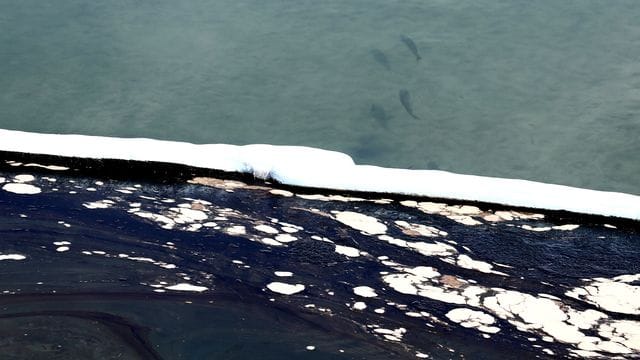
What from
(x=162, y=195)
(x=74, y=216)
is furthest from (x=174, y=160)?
(x=74, y=216)

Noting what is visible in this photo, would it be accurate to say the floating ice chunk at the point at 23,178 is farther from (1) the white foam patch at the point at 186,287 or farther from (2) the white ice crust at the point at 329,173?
(1) the white foam patch at the point at 186,287

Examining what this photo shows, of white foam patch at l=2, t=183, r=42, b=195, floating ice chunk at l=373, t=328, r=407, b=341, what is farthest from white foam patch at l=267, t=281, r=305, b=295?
white foam patch at l=2, t=183, r=42, b=195

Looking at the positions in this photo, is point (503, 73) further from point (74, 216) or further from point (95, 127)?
point (74, 216)

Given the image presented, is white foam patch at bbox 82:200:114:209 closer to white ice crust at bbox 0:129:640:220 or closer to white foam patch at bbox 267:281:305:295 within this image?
white ice crust at bbox 0:129:640:220

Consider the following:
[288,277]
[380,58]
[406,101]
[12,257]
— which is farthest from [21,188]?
[380,58]

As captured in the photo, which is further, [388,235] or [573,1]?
[573,1]

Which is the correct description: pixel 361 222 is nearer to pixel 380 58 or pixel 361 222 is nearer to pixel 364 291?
pixel 364 291

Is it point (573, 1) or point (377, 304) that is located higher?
point (573, 1)
